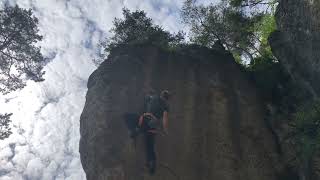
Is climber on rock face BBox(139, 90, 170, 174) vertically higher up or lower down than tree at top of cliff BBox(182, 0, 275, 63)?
lower down

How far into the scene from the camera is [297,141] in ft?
68.0

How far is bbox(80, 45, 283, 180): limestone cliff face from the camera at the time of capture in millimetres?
20641

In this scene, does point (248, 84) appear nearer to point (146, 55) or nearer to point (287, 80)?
point (287, 80)

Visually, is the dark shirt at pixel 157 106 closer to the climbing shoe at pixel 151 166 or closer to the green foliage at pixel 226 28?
the climbing shoe at pixel 151 166

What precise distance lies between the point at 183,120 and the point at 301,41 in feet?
24.0

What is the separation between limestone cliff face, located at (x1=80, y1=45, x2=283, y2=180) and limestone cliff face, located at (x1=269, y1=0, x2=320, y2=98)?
109 inches

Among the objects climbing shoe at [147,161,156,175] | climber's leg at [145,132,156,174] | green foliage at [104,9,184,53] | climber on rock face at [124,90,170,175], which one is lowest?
climbing shoe at [147,161,156,175]

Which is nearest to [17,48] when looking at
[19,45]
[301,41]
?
[19,45]

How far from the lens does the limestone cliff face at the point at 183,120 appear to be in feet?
67.7

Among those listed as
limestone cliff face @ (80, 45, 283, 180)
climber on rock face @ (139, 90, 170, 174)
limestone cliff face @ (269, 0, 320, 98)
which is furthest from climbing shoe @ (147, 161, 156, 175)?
limestone cliff face @ (269, 0, 320, 98)

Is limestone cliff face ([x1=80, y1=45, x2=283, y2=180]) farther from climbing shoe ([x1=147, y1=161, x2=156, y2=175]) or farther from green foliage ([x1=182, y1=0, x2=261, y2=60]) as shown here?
green foliage ([x1=182, y1=0, x2=261, y2=60])

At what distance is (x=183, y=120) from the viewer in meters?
22.3

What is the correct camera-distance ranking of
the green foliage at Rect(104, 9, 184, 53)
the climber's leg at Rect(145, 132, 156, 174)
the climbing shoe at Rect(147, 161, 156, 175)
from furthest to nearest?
the green foliage at Rect(104, 9, 184, 53) < the climbing shoe at Rect(147, 161, 156, 175) < the climber's leg at Rect(145, 132, 156, 174)

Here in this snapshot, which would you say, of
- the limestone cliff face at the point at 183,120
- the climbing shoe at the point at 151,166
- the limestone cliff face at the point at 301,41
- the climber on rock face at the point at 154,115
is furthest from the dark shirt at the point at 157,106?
the limestone cliff face at the point at 301,41
